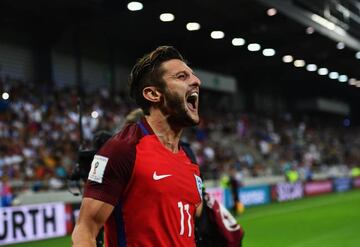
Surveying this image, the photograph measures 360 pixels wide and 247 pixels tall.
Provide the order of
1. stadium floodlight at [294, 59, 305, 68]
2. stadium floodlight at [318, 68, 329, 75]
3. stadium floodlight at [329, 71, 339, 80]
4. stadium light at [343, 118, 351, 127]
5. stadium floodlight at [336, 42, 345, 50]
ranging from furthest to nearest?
stadium light at [343, 118, 351, 127] → stadium floodlight at [329, 71, 339, 80] → stadium floodlight at [318, 68, 329, 75] → stadium floodlight at [294, 59, 305, 68] → stadium floodlight at [336, 42, 345, 50]

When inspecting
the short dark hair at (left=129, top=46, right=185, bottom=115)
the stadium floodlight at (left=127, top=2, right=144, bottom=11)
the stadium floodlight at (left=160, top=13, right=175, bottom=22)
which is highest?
the stadium floodlight at (left=160, top=13, right=175, bottom=22)

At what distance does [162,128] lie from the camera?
9.34 feet

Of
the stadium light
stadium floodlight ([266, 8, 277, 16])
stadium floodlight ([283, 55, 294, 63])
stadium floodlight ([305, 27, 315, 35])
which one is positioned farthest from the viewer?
the stadium light

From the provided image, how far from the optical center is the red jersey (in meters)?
2.48

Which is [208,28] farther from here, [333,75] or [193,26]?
[333,75]

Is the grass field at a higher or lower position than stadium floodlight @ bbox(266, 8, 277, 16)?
lower

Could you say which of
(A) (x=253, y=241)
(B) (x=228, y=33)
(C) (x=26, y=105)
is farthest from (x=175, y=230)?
(B) (x=228, y=33)

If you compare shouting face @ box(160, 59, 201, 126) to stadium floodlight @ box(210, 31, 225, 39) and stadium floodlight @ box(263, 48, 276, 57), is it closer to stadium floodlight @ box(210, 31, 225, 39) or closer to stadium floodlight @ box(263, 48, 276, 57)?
stadium floodlight @ box(210, 31, 225, 39)

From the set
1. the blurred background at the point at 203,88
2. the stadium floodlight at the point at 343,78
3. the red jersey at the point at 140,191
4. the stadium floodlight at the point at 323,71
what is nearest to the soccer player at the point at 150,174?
the red jersey at the point at 140,191

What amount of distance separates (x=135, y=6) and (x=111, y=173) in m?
18.3

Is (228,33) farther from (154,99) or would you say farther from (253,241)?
(154,99)

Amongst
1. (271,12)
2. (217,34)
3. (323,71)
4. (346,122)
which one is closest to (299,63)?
(323,71)

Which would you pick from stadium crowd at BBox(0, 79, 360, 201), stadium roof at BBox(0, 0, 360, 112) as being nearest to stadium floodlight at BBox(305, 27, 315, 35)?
stadium roof at BBox(0, 0, 360, 112)

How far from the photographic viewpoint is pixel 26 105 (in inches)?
728
